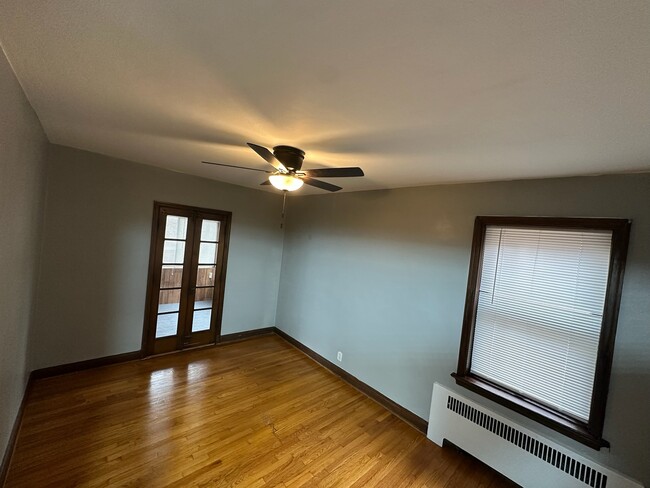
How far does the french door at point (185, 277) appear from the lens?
11.9 feet

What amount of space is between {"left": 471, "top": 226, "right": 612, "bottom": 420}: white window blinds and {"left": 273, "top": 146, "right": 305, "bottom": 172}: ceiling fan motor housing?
1.83 metres

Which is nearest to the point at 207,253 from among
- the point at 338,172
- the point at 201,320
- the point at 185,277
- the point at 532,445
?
the point at 185,277

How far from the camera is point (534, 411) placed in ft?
7.00

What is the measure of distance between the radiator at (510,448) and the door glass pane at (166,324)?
134 inches

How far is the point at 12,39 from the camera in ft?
3.68

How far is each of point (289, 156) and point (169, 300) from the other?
2.93 meters

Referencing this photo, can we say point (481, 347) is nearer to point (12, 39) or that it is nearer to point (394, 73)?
point (394, 73)

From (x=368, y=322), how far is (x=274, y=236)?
7.51 feet

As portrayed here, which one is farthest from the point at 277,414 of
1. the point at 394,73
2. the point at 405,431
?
the point at 394,73

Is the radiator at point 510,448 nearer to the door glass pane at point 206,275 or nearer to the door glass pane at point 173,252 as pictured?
the door glass pane at point 206,275

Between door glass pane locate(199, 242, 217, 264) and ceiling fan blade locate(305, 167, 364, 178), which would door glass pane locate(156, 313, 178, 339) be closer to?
door glass pane locate(199, 242, 217, 264)

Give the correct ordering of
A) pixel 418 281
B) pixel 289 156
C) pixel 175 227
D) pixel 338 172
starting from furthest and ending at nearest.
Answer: pixel 175 227
pixel 418 281
pixel 289 156
pixel 338 172

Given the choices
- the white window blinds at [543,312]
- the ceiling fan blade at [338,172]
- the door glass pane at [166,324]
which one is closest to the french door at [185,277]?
the door glass pane at [166,324]

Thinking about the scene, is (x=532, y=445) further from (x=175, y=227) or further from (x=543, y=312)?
(x=175, y=227)
